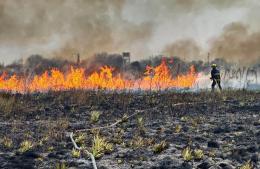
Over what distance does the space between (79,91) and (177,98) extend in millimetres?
7633

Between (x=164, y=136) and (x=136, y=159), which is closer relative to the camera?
(x=136, y=159)

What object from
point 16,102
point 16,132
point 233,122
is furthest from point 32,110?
point 233,122

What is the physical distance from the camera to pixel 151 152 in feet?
53.7

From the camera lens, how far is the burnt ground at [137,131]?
15.3 meters

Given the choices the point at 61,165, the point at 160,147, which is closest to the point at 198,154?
the point at 160,147

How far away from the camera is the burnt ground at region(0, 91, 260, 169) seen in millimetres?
15266

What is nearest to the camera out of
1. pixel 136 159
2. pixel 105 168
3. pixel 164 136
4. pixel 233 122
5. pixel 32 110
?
pixel 105 168

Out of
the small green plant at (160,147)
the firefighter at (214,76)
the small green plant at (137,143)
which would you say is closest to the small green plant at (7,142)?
the small green plant at (137,143)

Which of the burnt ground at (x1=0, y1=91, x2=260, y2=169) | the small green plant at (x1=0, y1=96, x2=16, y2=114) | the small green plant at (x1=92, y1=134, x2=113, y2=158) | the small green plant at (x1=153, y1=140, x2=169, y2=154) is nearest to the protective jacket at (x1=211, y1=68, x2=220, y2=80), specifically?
the burnt ground at (x1=0, y1=91, x2=260, y2=169)

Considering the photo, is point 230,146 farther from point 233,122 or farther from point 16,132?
point 16,132

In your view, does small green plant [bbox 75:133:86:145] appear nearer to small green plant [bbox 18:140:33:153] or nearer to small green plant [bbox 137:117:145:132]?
small green plant [bbox 18:140:33:153]

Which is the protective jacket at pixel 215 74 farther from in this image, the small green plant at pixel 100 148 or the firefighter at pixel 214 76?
the small green plant at pixel 100 148

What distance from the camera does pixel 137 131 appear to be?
2019cm

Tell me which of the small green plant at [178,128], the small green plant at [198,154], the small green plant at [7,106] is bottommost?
the small green plant at [198,154]
